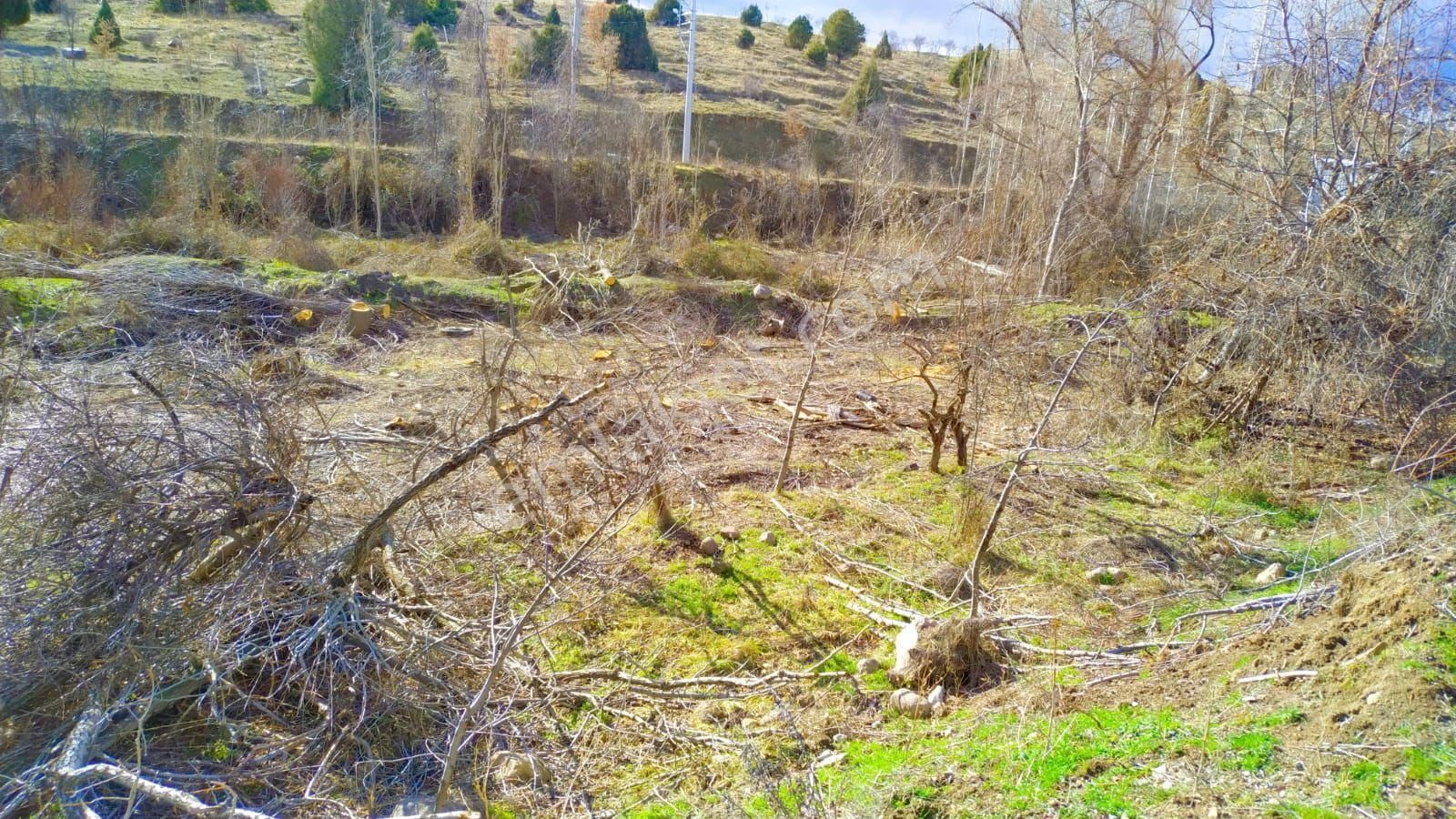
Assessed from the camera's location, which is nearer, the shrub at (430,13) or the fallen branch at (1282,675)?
the fallen branch at (1282,675)

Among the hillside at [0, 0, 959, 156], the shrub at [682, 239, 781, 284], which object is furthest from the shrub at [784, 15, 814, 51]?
the shrub at [682, 239, 781, 284]

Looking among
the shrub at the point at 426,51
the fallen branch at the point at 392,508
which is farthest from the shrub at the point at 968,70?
the fallen branch at the point at 392,508

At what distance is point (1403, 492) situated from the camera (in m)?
4.76

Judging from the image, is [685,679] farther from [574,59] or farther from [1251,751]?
[574,59]

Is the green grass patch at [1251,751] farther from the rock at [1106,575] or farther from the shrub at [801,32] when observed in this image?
the shrub at [801,32]

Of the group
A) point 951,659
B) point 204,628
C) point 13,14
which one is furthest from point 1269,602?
point 13,14

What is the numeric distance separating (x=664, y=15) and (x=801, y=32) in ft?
19.2

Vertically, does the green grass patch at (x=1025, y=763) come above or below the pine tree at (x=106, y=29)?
below

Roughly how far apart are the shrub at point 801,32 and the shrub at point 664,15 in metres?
4.75

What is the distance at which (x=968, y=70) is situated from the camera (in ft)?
88.4

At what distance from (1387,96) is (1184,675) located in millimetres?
6295

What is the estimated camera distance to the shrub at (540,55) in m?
25.2

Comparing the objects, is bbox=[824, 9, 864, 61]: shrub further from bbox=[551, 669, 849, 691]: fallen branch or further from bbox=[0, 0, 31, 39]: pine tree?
bbox=[551, 669, 849, 691]: fallen branch

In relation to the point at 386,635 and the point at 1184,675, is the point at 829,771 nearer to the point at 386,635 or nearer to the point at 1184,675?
the point at 1184,675
